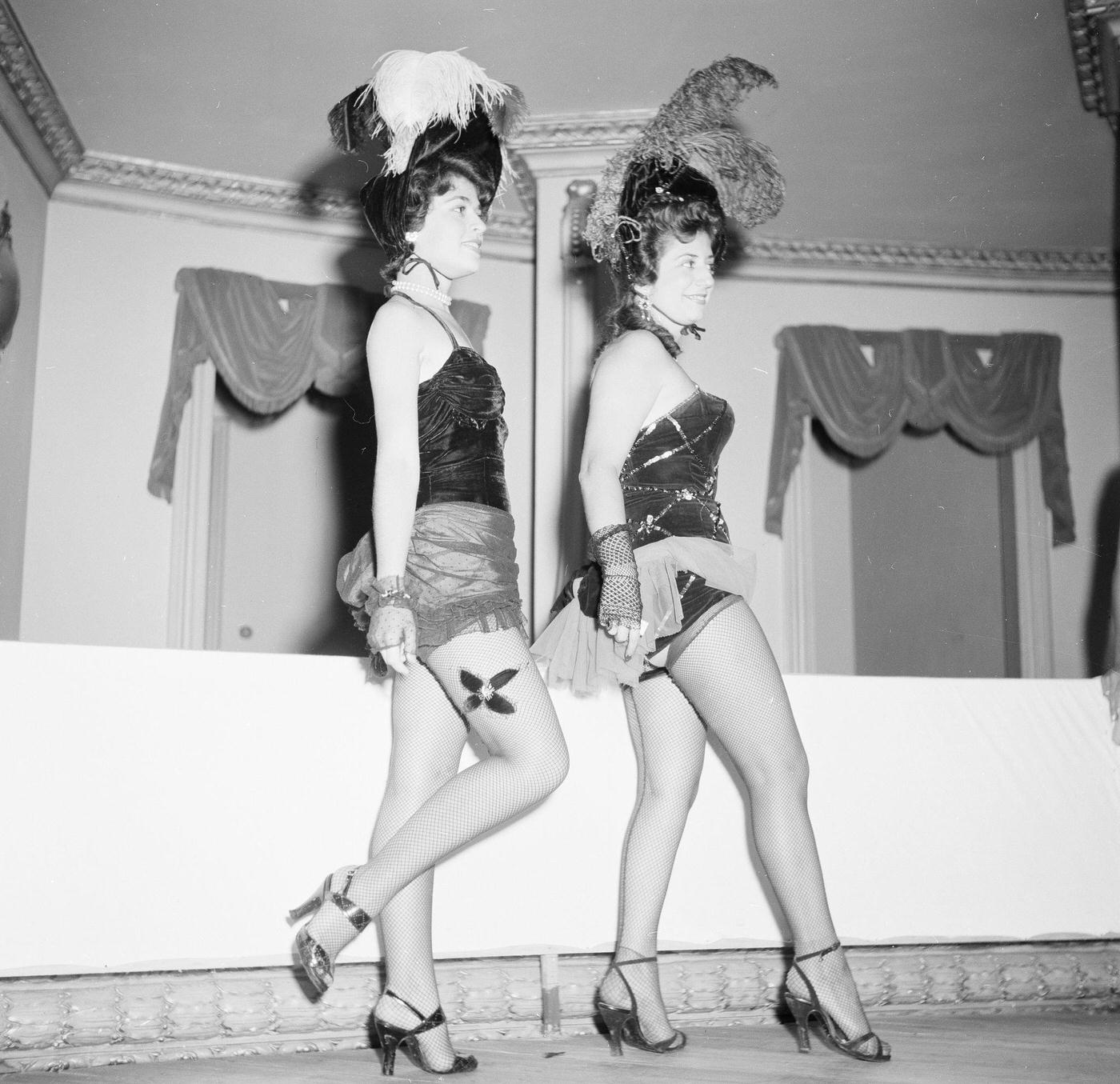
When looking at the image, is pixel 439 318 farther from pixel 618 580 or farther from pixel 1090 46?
pixel 1090 46

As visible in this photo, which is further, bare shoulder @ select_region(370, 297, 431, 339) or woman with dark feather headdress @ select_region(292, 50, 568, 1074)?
bare shoulder @ select_region(370, 297, 431, 339)

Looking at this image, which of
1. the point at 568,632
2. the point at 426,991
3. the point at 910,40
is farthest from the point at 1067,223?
the point at 426,991

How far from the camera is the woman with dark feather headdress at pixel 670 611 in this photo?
1923 mm

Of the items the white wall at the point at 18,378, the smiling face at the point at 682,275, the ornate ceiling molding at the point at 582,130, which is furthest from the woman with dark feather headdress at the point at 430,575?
the white wall at the point at 18,378

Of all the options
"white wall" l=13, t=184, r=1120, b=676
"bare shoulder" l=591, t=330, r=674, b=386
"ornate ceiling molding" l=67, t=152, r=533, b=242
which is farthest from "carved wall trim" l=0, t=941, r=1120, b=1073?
"ornate ceiling molding" l=67, t=152, r=533, b=242

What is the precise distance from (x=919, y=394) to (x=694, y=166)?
4434 mm

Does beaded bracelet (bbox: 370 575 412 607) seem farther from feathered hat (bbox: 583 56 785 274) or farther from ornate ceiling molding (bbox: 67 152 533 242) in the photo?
ornate ceiling molding (bbox: 67 152 533 242)

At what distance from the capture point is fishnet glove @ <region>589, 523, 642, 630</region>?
1.90 meters

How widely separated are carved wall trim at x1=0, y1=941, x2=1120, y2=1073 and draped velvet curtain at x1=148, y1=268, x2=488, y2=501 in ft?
12.9

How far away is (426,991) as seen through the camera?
187 centimetres

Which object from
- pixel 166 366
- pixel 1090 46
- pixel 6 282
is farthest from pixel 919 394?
pixel 6 282

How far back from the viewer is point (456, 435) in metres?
1.96

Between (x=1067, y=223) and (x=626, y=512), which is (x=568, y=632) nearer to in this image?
(x=626, y=512)

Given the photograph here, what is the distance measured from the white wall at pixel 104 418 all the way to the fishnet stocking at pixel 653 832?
13.1ft
